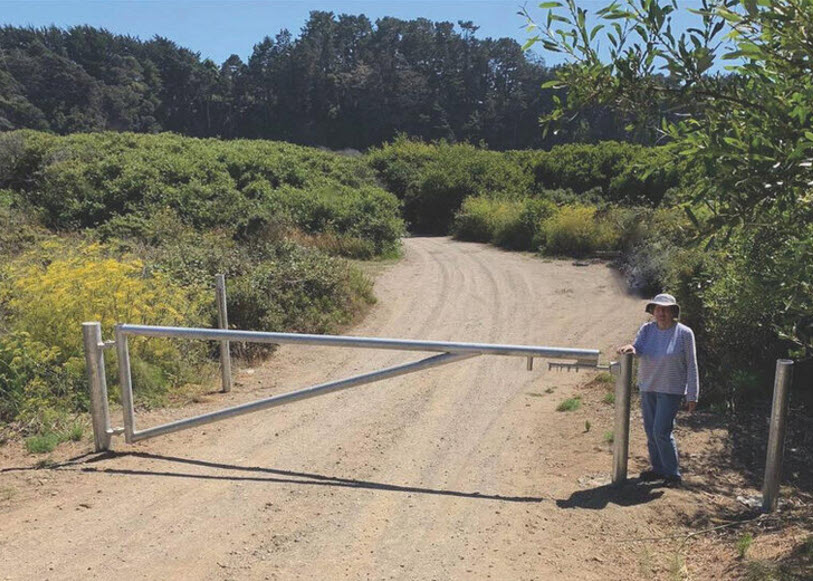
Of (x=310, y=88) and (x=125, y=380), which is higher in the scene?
(x=310, y=88)

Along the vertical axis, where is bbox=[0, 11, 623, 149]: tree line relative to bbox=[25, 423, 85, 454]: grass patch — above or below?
above

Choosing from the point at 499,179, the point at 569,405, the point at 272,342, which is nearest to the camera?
the point at 272,342

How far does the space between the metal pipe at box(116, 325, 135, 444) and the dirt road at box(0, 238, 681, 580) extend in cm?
20

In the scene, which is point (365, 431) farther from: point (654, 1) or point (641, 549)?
point (654, 1)

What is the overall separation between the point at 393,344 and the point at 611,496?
1.83 meters

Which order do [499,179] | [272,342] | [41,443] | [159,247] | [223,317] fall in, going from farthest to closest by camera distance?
[499,179] → [159,247] → [223,317] → [41,443] → [272,342]

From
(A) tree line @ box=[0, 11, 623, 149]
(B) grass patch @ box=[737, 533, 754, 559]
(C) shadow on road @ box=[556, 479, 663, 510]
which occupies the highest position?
(A) tree line @ box=[0, 11, 623, 149]

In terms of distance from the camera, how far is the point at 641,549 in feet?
13.9

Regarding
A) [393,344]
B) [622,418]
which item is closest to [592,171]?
[622,418]

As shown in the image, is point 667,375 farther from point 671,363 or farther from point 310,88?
point 310,88

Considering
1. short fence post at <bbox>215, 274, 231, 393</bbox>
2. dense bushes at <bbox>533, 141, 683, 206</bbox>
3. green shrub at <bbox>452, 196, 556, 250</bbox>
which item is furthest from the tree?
dense bushes at <bbox>533, 141, 683, 206</bbox>

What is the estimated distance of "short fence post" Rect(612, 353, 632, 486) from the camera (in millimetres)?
4738

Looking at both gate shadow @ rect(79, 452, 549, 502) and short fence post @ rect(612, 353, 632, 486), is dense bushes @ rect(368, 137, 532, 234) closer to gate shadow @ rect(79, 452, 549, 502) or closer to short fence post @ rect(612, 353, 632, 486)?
gate shadow @ rect(79, 452, 549, 502)

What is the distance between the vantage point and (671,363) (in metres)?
5.12
